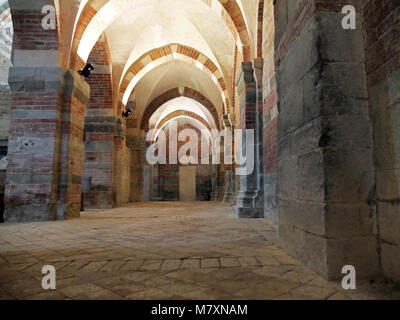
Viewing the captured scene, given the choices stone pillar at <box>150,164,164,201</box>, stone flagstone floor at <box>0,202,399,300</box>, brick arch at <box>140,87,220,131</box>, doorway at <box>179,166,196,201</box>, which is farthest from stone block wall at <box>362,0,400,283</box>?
doorway at <box>179,166,196,201</box>

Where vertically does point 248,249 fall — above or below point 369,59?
below

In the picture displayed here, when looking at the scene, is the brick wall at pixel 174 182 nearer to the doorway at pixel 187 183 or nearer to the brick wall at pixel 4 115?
the doorway at pixel 187 183

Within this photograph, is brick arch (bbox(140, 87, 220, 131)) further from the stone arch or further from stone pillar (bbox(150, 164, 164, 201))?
the stone arch

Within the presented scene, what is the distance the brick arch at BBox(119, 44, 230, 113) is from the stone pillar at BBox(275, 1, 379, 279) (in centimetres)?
885

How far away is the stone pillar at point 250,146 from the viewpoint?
Answer: 576 centimetres

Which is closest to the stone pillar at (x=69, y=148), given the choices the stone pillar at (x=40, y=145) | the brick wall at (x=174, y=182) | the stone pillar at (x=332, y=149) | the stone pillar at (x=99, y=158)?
the stone pillar at (x=40, y=145)

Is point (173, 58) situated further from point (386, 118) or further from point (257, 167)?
point (386, 118)

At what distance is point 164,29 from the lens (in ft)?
32.1

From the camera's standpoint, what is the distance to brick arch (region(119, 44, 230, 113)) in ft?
33.8

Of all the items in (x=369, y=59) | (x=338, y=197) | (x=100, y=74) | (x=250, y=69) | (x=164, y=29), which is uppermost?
(x=164, y=29)

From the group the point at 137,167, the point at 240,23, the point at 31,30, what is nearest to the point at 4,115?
the point at 137,167

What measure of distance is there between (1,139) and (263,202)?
1002 centimetres
